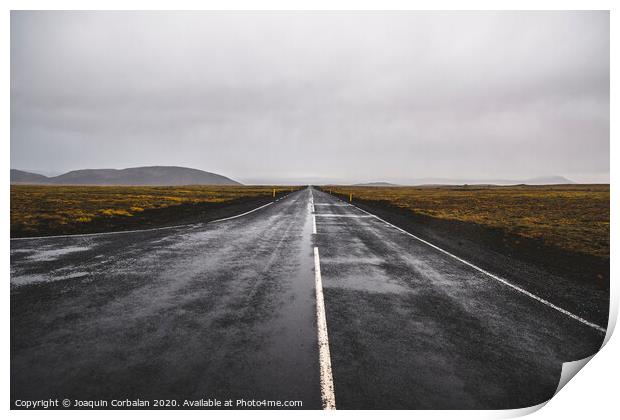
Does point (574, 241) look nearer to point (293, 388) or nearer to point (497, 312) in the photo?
point (497, 312)

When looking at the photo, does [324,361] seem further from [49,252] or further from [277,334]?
[49,252]

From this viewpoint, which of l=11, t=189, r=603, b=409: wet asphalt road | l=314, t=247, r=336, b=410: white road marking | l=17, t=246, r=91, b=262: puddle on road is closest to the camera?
l=314, t=247, r=336, b=410: white road marking

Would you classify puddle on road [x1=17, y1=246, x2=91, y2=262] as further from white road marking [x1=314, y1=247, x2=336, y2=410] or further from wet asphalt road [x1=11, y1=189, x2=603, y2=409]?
white road marking [x1=314, y1=247, x2=336, y2=410]

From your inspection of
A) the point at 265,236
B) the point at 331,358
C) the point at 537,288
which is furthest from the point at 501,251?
the point at 331,358

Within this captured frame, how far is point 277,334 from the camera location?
4375 mm

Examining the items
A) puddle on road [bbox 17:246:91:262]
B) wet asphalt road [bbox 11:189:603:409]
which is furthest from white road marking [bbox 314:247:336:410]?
puddle on road [bbox 17:246:91:262]

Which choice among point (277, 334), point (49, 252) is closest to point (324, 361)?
point (277, 334)

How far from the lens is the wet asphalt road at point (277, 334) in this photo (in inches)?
131

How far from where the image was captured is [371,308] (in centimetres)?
542

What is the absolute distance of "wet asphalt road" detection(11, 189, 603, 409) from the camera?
3328 mm

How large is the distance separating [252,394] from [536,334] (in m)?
4.27

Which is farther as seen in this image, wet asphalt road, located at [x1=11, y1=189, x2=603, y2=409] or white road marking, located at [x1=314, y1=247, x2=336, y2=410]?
wet asphalt road, located at [x1=11, y1=189, x2=603, y2=409]

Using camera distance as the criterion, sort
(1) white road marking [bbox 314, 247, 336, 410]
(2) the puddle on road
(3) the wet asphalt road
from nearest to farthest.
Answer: (1) white road marking [bbox 314, 247, 336, 410], (3) the wet asphalt road, (2) the puddle on road
